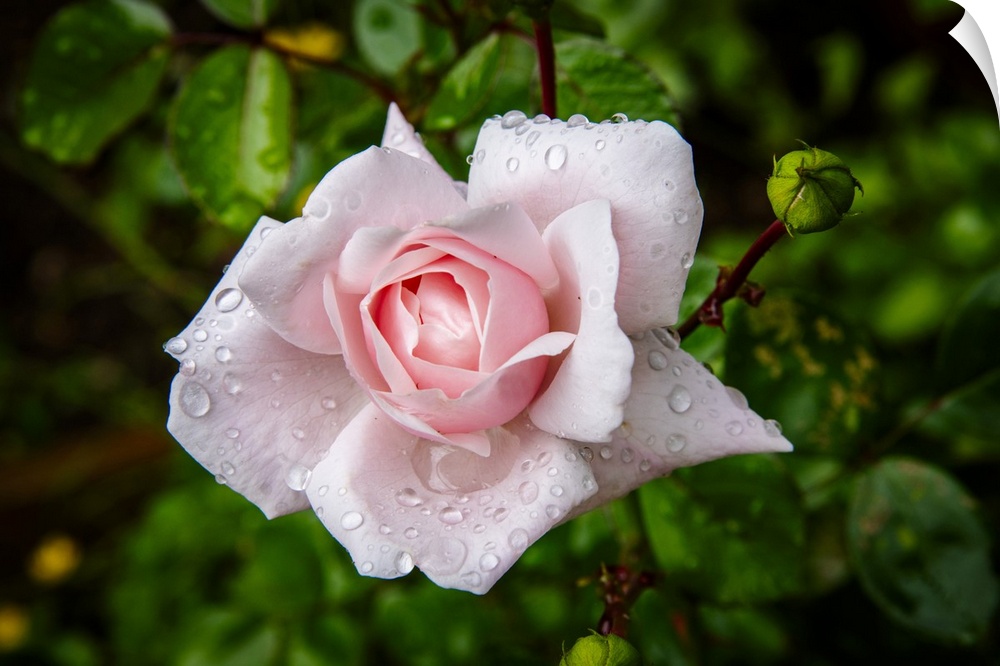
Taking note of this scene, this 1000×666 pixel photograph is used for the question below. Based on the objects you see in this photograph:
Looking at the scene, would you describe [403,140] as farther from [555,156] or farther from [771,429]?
[771,429]

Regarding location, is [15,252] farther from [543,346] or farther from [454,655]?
[543,346]

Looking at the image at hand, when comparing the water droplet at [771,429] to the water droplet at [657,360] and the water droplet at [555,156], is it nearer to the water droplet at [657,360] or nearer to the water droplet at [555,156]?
the water droplet at [657,360]

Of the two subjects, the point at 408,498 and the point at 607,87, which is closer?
the point at 408,498

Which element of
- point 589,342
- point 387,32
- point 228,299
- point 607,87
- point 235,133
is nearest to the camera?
point 589,342

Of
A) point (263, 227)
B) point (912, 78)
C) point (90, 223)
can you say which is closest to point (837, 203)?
point (263, 227)

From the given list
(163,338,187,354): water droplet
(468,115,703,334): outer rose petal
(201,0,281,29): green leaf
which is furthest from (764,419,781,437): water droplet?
(201,0,281,29): green leaf

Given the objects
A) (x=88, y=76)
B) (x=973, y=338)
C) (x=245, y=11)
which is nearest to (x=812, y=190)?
(x=973, y=338)
